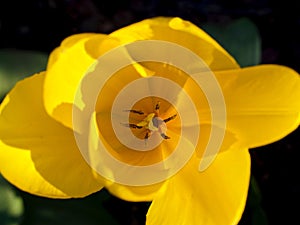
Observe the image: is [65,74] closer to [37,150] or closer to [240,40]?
[37,150]

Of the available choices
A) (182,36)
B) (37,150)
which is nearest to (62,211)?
(37,150)

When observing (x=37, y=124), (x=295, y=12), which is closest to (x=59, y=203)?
(x=37, y=124)

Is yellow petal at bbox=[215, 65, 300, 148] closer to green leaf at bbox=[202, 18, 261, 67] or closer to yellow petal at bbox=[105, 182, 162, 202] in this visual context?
yellow petal at bbox=[105, 182, 162, 202]

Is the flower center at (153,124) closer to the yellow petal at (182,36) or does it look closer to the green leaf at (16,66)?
the yellow petal at (182,36)

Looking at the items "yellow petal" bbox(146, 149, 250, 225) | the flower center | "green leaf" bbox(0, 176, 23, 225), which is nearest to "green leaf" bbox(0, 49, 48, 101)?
"green leaf" bbox(0, 176, 23, 225)

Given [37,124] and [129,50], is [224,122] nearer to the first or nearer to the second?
[129,50]

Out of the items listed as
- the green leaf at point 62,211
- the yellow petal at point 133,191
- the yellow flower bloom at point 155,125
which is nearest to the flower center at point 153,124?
the yellow flower bloom at point 155,125
